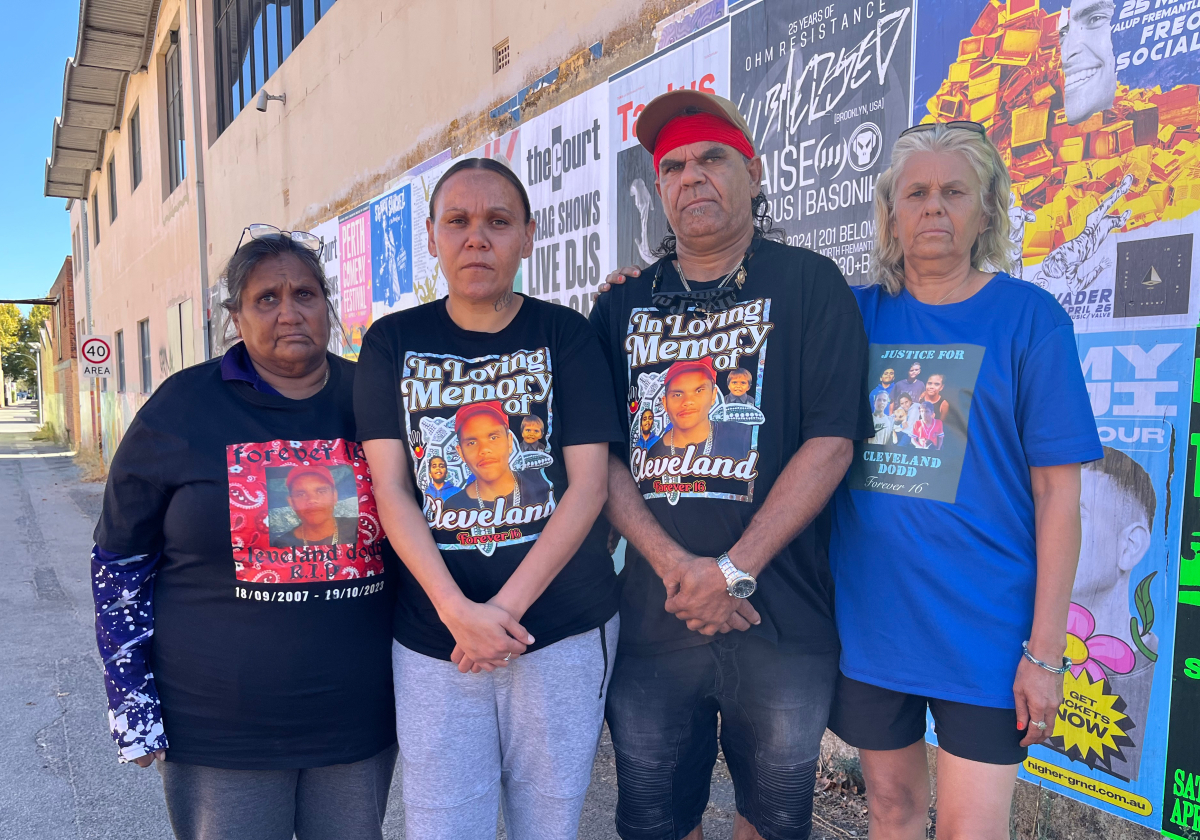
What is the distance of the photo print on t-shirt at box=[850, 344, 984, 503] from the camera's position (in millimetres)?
1653

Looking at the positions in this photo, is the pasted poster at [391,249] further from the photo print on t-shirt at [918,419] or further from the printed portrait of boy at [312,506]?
the photo print on t-shirt at [918,419]

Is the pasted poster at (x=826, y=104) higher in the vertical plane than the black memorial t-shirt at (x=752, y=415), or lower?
higher

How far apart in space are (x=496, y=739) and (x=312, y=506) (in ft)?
2.23

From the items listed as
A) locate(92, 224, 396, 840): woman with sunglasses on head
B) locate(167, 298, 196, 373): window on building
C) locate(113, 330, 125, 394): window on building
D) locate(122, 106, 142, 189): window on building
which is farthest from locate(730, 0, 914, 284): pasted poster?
locate(113, 330, 125, 394): window on building

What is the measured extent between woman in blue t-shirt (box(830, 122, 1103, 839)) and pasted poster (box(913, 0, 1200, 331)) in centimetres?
58

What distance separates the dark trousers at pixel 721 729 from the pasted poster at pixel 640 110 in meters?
2.05

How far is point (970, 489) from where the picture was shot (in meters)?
1.64

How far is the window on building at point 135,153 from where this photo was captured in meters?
17.8

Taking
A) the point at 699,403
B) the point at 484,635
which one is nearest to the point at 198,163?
the point at 699,403

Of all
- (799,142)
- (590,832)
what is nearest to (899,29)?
(799,142)

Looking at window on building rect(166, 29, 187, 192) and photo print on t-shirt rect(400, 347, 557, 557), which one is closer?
photo print on t-shirt rect(400, 347, 557, 557)

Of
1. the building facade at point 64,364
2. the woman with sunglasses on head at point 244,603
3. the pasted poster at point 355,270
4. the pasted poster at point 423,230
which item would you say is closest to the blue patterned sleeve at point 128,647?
the woman with sunglasses on head at point 244,603

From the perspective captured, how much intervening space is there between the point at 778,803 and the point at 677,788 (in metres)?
0.26

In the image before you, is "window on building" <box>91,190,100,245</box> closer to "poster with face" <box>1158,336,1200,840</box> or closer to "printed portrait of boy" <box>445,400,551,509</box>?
"printed portrait of boy" <box>445,400,551,509</box>
